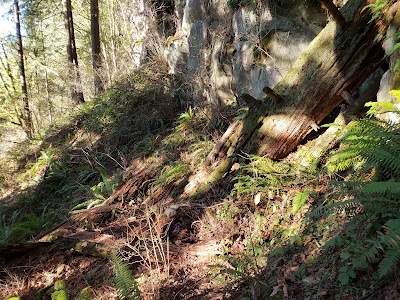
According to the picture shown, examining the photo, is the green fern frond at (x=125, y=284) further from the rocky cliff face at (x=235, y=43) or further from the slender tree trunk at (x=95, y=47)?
the slender tree trunk at (x=95, y=47)

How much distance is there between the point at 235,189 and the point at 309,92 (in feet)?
5.36

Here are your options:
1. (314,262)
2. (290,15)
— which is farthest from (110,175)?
(314,262)

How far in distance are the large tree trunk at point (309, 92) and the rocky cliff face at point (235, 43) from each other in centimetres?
108

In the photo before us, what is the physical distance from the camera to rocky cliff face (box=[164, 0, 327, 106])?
5.28 m

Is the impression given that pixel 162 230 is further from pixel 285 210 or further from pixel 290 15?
pixel 290 15

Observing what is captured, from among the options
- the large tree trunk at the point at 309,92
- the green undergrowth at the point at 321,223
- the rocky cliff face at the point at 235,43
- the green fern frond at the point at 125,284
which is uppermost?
the rocky cliff face at the point at 235,43

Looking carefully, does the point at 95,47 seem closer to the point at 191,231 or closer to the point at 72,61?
the point at 72,61

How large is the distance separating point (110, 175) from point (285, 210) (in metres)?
4.77

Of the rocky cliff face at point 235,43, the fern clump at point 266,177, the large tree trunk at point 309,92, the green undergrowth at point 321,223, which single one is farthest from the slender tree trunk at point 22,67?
the green undergrowth at point 321,223

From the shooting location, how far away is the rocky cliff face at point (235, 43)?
17.3 feet

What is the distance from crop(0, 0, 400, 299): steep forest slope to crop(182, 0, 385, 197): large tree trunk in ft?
0.09

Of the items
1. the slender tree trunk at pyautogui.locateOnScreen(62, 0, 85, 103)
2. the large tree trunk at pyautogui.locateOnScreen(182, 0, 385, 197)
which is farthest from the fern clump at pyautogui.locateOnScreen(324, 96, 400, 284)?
the slender tree trunk at pyautogui.locateOnScreen(62, 0, 85, 103)

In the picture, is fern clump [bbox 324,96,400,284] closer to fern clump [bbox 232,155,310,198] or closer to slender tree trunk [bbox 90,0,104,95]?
fern clump [bbox 232,155,310,198]

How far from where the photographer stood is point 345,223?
2748 mm
